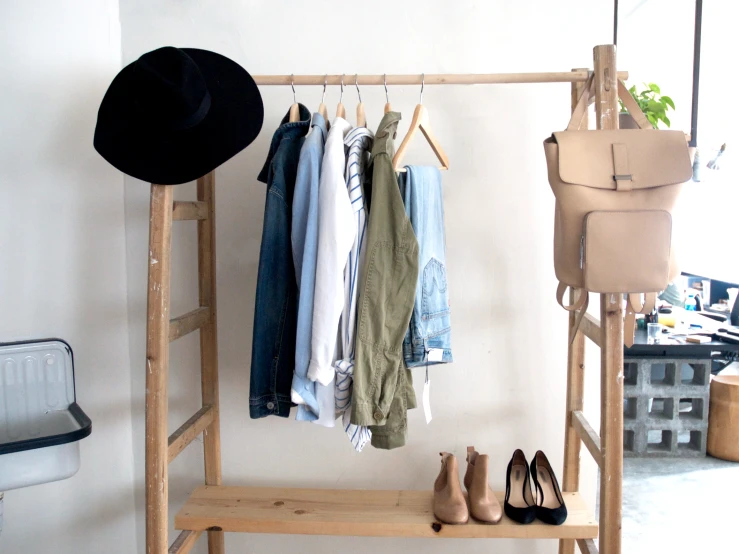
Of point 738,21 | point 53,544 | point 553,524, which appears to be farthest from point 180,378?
point 738,21

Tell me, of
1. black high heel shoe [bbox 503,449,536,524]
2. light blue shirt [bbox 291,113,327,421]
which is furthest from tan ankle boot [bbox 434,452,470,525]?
light blue shirt [bbox 291,113,327,421]

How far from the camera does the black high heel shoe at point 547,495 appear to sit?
173 centimetres

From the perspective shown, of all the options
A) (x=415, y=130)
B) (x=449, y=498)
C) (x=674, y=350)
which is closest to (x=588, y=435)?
(x=449, y=498)

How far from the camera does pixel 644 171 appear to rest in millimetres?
1448

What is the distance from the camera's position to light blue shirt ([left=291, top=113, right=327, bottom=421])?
1.57 meters

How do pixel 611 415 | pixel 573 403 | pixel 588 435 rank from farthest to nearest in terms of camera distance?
pixel 573 403, pixel 588 435, pixel 611 415

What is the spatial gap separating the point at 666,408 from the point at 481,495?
8.35 ft

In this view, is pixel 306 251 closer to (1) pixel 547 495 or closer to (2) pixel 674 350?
(1) pixel 547 495

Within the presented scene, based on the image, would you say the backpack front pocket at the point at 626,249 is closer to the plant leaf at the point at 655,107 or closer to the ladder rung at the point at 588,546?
the ladder rung at the point at 588,546

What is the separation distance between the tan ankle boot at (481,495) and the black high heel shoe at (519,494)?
4 centimetres

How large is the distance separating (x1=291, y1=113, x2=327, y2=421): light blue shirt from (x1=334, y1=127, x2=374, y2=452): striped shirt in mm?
80

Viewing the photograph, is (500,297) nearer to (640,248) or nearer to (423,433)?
(423,433)

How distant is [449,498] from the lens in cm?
179

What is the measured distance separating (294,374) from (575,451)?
1028 mm
